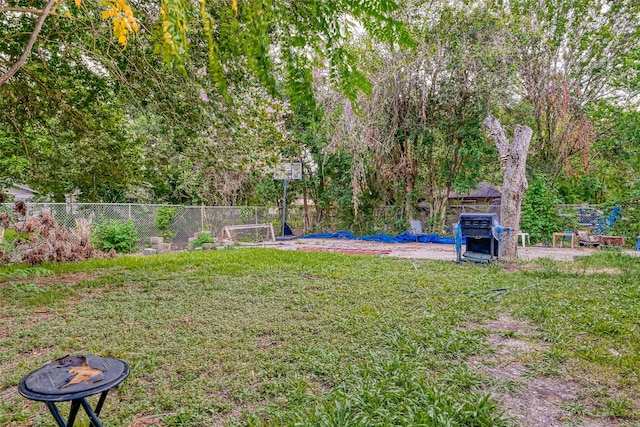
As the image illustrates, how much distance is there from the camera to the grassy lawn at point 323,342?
5.88 ft

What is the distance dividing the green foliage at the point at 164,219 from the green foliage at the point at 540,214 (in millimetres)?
10805

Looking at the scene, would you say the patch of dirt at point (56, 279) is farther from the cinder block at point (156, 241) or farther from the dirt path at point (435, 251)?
the dirt path at point (435, 251)

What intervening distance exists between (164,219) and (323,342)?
8.38 m

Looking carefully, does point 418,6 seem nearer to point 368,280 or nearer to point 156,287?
point 368,280

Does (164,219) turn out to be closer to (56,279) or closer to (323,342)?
(56,279)

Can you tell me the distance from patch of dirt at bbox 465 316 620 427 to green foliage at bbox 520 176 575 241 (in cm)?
911

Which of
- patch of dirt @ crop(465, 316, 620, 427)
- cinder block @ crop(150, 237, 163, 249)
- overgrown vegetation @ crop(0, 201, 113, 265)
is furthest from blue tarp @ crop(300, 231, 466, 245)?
patch of dirt @ crop(465, 316, 620, 427)

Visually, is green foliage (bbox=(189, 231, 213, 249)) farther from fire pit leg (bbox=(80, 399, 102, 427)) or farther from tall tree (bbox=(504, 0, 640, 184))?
tall tree (bbox=(504, 0, 640, 184))

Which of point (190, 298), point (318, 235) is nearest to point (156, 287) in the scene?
point (190, 298)

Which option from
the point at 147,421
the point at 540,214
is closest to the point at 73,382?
the point at 147,421

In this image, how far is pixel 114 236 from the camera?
8305 millimetres

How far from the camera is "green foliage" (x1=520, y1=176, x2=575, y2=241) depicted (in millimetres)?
10609

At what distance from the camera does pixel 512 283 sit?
4801 millimetres

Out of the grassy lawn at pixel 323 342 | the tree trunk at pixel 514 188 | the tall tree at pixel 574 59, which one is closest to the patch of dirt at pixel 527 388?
the grassy lawn at pixel 323 342
